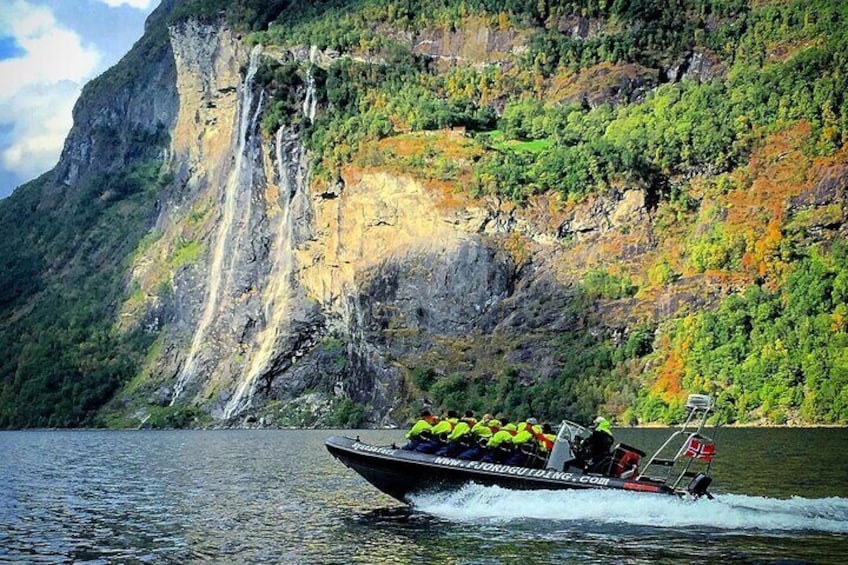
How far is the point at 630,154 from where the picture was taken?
428 feet

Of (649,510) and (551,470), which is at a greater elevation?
(551,470)

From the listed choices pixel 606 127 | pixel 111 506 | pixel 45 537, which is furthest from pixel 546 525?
pixel 606 127

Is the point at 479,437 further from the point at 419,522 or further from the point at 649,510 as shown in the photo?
the point at 649,510

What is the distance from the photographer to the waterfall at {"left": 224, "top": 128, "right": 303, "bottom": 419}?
142 m

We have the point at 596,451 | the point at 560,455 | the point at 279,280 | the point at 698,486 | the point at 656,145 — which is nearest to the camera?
the point at 698,486

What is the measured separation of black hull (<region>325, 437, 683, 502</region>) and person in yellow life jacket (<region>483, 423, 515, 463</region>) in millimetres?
686

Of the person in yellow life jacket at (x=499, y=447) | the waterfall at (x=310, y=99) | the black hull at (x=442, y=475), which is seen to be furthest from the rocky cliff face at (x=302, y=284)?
the person in yellow life jacket at (x=499, y=447)

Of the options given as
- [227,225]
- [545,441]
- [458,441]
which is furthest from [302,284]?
[545,441]

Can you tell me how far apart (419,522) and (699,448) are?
9386mm

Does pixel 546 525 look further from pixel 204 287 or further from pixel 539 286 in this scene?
pixel 204 287

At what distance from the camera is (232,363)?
493 ft

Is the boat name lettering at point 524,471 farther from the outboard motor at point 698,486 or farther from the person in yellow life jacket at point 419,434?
the outboard motor at point 698,486

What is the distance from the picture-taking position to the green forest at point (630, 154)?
113 m

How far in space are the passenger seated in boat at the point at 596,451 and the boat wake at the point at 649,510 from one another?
2017 millimetres
